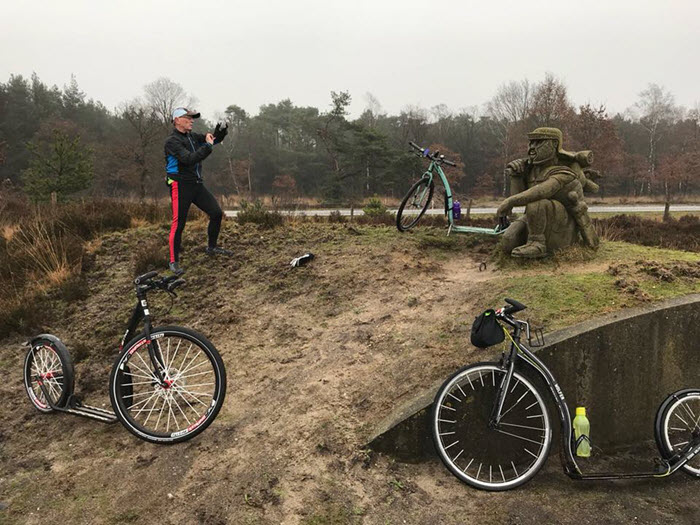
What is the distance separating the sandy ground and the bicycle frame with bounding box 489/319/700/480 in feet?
0.47

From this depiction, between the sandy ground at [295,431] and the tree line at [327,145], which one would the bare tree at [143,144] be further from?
the sandy ground at [295,431]

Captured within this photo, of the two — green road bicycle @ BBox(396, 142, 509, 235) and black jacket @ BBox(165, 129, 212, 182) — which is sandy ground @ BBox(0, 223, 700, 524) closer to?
green road bicycle @ BBox(396, 142, 509, 235)

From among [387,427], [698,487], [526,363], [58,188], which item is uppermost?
[58,188]

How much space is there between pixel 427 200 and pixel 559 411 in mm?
4509

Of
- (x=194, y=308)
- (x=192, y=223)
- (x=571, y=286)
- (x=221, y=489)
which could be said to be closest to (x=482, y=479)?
(x=221, y=489)

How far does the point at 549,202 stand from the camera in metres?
5.06

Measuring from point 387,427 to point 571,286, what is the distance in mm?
2275

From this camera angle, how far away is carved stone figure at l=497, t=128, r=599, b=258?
5047 mm

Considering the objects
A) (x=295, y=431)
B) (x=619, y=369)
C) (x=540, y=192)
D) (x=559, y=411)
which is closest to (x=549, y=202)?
(x=540, y=192)

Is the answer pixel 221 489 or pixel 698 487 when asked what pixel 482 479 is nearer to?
pixel 698 487

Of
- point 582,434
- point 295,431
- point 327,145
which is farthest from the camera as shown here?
point 327,145

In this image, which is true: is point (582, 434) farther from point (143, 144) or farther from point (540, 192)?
point (143, 144)

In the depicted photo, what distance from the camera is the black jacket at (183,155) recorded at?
17.7 ft

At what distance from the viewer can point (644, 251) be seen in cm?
540
